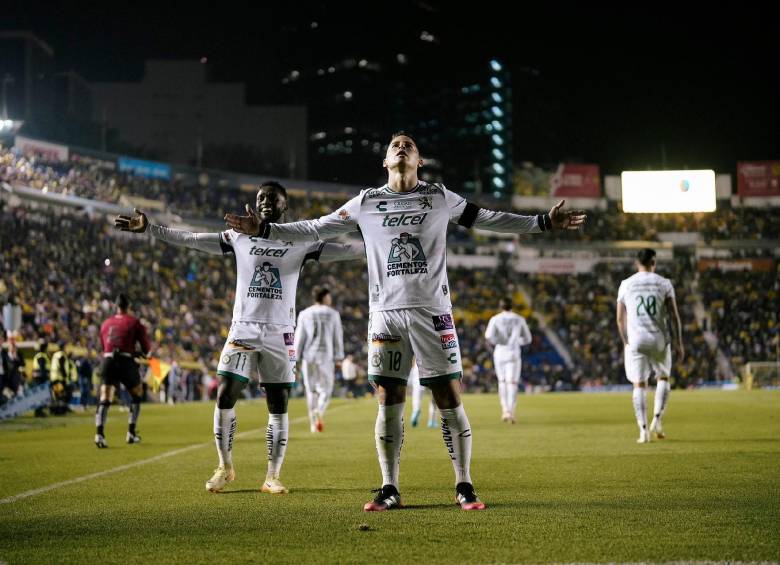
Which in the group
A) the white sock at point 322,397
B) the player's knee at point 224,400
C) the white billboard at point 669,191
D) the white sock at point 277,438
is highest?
the white billboard at point 669,191

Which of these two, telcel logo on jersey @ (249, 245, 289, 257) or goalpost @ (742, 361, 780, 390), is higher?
telcel logo on jersey @ (249, 245, 289, 257)

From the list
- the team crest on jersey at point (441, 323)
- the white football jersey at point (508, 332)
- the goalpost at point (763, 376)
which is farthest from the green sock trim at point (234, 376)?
the goalpost at point (763, 376)

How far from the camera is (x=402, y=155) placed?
23.5 ft

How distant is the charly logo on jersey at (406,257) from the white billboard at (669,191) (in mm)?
49124

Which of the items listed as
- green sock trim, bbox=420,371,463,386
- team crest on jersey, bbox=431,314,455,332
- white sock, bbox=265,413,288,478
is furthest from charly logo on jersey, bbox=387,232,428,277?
white sock, bbox=265,413,288,478

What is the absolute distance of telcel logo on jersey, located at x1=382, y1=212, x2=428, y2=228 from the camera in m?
7.19

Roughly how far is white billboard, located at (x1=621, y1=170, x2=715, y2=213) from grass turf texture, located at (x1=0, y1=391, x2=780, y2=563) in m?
41.6

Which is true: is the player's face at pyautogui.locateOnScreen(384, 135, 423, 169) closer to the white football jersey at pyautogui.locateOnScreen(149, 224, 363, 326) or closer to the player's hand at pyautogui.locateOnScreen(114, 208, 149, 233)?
the white football jersey at pyautogui.locateOnScreen(149, 224, 363, 326)

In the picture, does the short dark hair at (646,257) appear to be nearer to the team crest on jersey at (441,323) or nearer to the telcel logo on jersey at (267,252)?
the telcel logo on jersey at (267,252)

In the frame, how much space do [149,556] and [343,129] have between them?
139 m

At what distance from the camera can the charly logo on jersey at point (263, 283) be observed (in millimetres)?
8750

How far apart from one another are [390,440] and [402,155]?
2.05m

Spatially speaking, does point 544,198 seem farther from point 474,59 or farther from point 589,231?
point 474,59

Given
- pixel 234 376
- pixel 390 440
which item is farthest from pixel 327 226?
pixel 234 376
